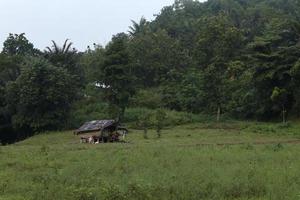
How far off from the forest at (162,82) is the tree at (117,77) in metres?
0.11

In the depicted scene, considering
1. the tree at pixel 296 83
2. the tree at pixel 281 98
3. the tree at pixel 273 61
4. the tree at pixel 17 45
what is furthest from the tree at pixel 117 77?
the tree at pixel 17 45

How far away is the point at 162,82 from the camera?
6912cm

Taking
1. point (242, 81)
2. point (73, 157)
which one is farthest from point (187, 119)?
point (73, 157)

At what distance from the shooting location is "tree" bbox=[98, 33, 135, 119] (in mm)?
56250

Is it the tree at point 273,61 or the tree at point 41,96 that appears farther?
the tree at point 41,96

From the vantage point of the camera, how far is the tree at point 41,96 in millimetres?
54969

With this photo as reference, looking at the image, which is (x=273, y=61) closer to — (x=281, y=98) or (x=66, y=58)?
(x=281, y=98)

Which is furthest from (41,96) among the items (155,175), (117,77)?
(155,175)

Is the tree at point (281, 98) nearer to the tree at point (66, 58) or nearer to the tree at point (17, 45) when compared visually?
the tree at point (66, 58)

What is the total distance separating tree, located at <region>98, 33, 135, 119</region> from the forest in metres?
0.11

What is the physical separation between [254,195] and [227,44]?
56.2 m

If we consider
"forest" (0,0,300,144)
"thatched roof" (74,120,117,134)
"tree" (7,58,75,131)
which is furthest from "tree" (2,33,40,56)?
"thatched roof" (74,120,117,134)

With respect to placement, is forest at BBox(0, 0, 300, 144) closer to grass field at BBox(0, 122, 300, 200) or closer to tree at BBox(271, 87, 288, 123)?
tree at BBox(271, 87, 288, 123)

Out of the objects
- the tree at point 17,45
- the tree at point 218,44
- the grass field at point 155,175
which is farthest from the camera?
the tree at point 17,45
